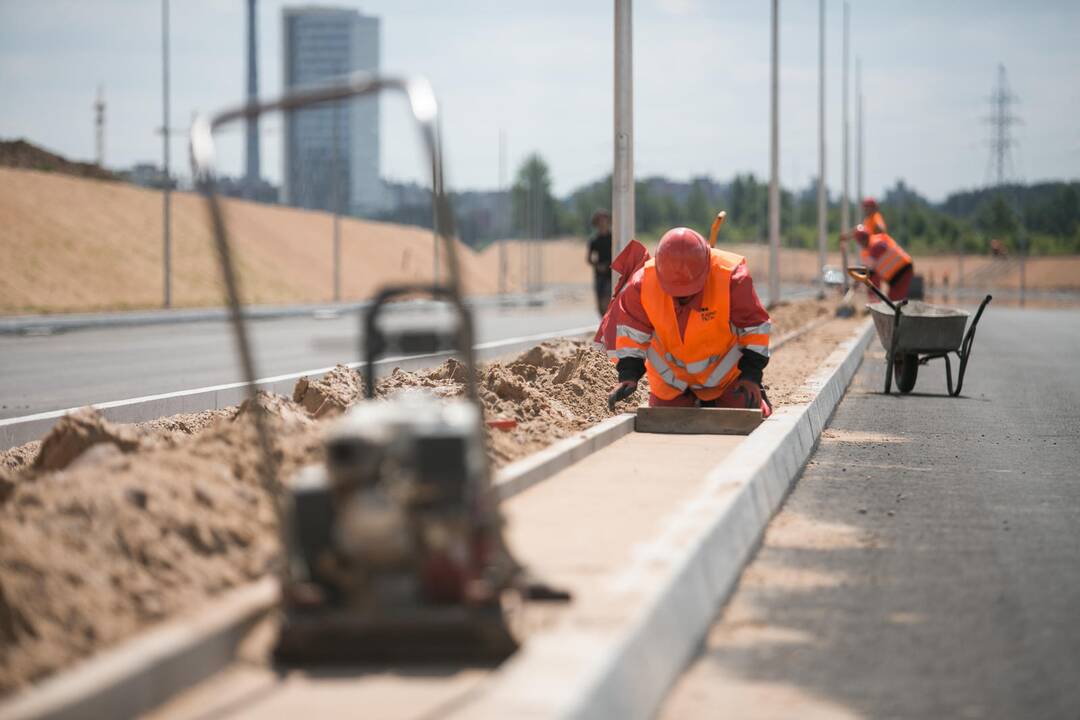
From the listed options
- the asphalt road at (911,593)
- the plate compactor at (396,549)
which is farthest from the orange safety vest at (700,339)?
the plate compactor at (396,549)

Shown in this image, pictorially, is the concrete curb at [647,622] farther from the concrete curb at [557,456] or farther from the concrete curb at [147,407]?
the concrete curb at [147,407]

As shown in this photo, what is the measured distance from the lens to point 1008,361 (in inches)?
920

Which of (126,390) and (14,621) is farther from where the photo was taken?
(126,390)

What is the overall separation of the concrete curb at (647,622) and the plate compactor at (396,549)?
25 centimetres

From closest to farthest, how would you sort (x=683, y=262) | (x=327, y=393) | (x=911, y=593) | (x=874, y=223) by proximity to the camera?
1. (x=911, y=593)
2. (x=683, y=262)
3. (x=327, y=393)
4. (x=874, y=223)

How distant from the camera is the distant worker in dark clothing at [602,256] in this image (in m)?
23.2

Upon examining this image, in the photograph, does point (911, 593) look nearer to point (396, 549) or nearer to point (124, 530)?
point (396, 549)

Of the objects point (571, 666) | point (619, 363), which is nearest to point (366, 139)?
point (571, 666)

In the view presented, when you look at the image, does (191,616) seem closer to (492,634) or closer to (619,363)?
(492,634)

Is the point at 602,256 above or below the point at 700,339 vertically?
above

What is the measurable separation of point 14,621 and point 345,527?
111cm

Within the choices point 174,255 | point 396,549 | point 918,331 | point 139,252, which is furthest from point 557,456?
point 174,255

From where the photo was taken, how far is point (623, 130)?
1684cm

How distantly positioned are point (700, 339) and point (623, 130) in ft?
20.1
